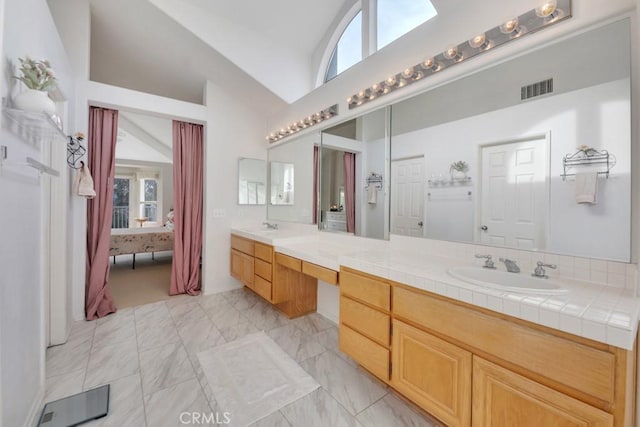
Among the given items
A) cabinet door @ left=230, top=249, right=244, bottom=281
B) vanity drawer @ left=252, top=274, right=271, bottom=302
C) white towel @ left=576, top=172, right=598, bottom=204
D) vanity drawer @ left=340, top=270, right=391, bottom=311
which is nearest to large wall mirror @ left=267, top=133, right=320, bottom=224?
cabinet door @ left=230, top=249, right=244, bottom=281

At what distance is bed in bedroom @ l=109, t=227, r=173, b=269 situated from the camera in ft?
14.7

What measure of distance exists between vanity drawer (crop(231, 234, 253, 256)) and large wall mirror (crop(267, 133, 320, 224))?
0.62m

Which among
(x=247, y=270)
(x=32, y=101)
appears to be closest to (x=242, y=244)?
(x=247, y=270)

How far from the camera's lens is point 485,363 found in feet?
3.63

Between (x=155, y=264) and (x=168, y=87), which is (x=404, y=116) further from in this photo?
(x=155, y=264)

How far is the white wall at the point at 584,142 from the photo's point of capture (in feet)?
3.89

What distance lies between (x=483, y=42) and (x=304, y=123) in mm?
1952

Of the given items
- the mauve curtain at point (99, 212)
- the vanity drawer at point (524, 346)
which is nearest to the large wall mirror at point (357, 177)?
the vanity drawer at point (524, 346)

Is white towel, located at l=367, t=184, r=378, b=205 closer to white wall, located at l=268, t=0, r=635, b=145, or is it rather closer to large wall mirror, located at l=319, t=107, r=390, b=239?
large wall mirror, located at l=319, t=107, r=390, b=239

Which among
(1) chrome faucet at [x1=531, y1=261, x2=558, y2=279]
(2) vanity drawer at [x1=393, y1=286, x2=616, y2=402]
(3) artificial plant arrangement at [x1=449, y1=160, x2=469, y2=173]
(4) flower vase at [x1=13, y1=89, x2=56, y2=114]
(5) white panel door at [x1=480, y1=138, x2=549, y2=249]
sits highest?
(4) flower vase at [x1=13, y1=89, x2=56, y2=114]

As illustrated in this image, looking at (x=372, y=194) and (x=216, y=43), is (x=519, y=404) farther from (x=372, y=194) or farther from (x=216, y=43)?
(x=216, y=43)

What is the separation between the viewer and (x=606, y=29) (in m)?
1.23

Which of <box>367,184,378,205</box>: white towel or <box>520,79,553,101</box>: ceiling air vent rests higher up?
<box>520,79,553,101</box>: ceiling air vent

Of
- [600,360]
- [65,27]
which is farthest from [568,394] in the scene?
[65,27]
